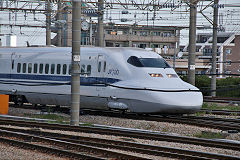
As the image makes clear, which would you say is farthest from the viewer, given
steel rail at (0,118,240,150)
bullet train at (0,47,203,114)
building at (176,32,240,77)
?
building at (176,32,240,77)

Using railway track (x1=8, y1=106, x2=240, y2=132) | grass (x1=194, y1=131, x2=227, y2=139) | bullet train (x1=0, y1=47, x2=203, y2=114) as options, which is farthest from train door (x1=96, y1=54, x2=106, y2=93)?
grass (x1=194, y1=131, x2=227, y2=139)

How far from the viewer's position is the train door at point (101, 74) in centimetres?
2227

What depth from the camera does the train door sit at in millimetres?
22266

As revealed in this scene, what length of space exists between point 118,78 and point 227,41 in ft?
291

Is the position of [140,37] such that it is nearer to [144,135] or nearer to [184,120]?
[184,120]

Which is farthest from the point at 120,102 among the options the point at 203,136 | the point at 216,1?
the point at 216,1

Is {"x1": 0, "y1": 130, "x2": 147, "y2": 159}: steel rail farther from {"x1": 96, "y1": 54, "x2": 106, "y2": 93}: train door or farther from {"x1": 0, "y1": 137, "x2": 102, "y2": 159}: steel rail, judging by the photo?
{"x1": 96, "y1": 54, "x2": 106, "y2": 93}: train door

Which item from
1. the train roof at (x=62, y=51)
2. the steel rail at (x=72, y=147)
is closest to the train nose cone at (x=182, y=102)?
the train roof at (x=62, y=51)

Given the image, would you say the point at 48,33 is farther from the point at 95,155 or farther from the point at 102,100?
the point at 95,155

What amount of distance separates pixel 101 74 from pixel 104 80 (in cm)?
37

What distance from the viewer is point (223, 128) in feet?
60.3

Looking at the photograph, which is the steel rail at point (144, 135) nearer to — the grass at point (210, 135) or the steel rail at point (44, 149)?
the grass at point (210, 135)

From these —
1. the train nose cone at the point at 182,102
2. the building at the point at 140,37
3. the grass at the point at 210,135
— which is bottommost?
the grass at the point at 210,135

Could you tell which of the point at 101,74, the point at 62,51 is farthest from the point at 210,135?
the point at 62,51
